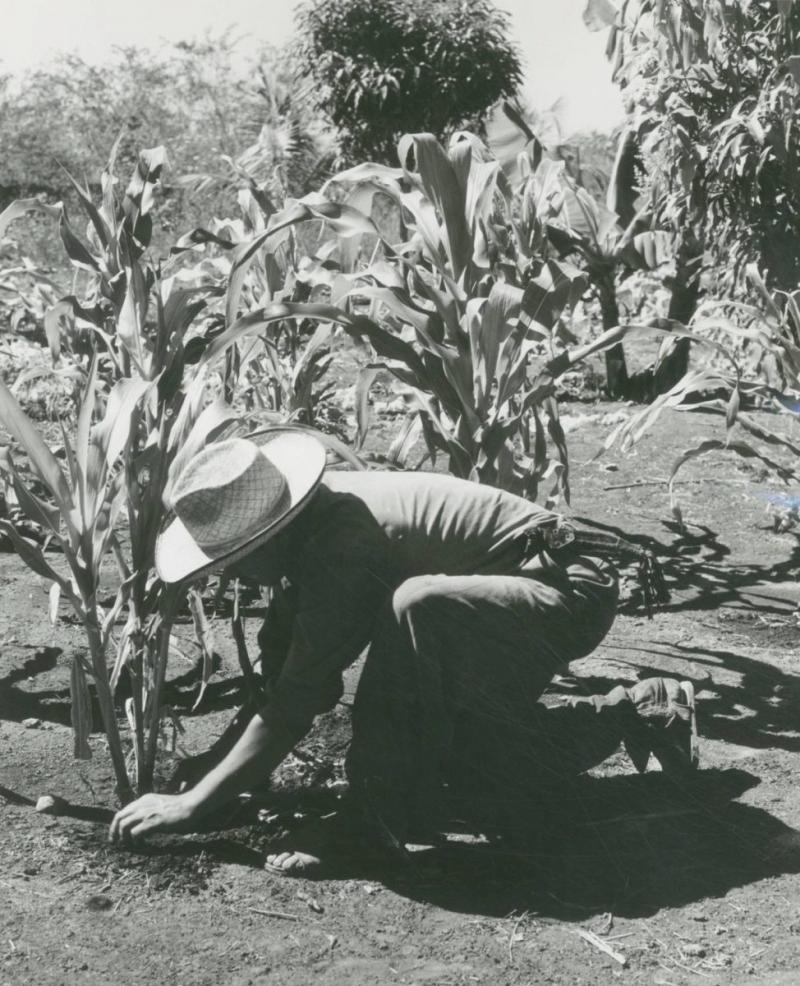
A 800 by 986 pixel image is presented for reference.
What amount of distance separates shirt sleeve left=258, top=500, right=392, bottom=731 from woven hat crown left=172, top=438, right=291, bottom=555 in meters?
0.16

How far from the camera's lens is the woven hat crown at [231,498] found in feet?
6.89

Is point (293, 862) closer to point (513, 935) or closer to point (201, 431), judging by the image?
point (513, 935)

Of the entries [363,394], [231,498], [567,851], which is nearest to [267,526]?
[231,498]

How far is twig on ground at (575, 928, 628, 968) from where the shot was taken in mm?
2119

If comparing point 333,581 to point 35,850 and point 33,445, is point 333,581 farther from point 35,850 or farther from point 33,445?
point 35,850

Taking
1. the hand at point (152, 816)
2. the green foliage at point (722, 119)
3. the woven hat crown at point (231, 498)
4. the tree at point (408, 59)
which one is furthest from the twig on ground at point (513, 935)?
the tree at point (408, 59)

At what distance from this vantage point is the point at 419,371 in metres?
3.16

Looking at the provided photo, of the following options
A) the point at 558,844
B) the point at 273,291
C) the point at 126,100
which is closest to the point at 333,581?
the point at 558,844

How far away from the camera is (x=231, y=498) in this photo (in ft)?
6.89

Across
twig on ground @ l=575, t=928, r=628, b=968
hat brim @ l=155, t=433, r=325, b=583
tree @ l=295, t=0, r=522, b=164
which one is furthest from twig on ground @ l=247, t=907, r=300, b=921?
tree @ l=295, t=0, r=522, b=164

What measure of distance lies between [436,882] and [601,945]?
36 centimetres

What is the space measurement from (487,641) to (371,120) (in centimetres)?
1080

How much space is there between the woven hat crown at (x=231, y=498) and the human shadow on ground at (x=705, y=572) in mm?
1887

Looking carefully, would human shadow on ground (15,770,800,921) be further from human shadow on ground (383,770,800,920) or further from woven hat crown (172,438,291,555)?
woven hat crown (172,438,291,555)
